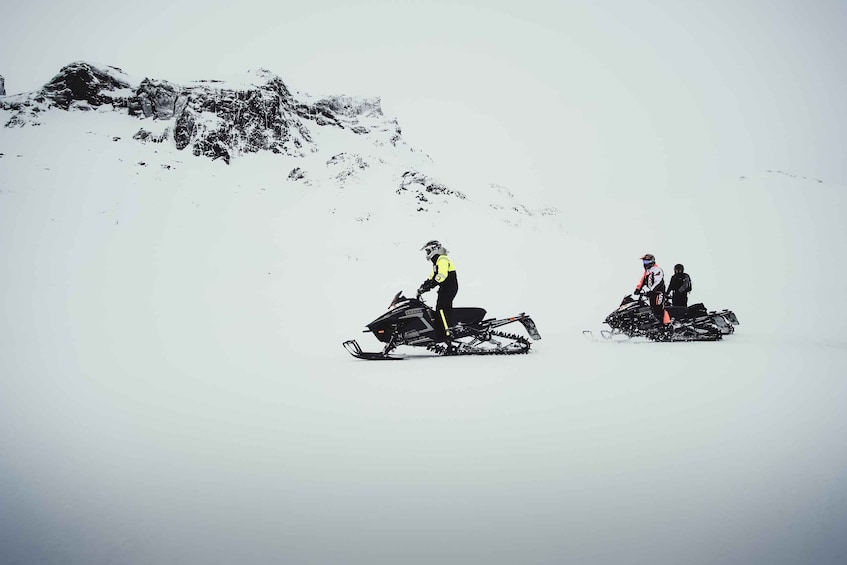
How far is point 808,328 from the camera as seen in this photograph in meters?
11.3

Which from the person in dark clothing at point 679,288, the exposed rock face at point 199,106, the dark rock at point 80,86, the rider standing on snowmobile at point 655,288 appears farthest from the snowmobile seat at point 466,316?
the dark rock at point 80,86

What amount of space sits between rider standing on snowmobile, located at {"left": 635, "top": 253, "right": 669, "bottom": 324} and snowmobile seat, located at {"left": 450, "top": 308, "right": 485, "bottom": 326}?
4227mm

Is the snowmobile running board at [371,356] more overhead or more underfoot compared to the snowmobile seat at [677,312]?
more underfoot

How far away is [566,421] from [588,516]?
174 cm

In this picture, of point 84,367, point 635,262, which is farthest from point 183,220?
point 635,262

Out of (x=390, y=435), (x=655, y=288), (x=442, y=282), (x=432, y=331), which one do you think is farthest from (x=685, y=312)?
(x=390, y=435)

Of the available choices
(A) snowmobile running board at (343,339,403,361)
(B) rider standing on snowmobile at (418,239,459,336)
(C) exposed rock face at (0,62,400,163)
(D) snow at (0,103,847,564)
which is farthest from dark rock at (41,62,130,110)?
(A) snowmobile running board at (343,339,403,361)

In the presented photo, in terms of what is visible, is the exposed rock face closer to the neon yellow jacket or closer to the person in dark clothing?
the neon yellow jacket

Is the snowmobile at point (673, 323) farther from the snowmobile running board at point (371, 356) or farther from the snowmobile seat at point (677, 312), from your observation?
the snowmobile running board at point (371, 356)

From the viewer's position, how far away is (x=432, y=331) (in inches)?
332

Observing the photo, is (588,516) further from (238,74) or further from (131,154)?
(238,74)

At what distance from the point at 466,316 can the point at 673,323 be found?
493 centimetres

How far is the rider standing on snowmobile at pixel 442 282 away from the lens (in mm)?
8367

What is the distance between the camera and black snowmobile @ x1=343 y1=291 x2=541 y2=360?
833cm
